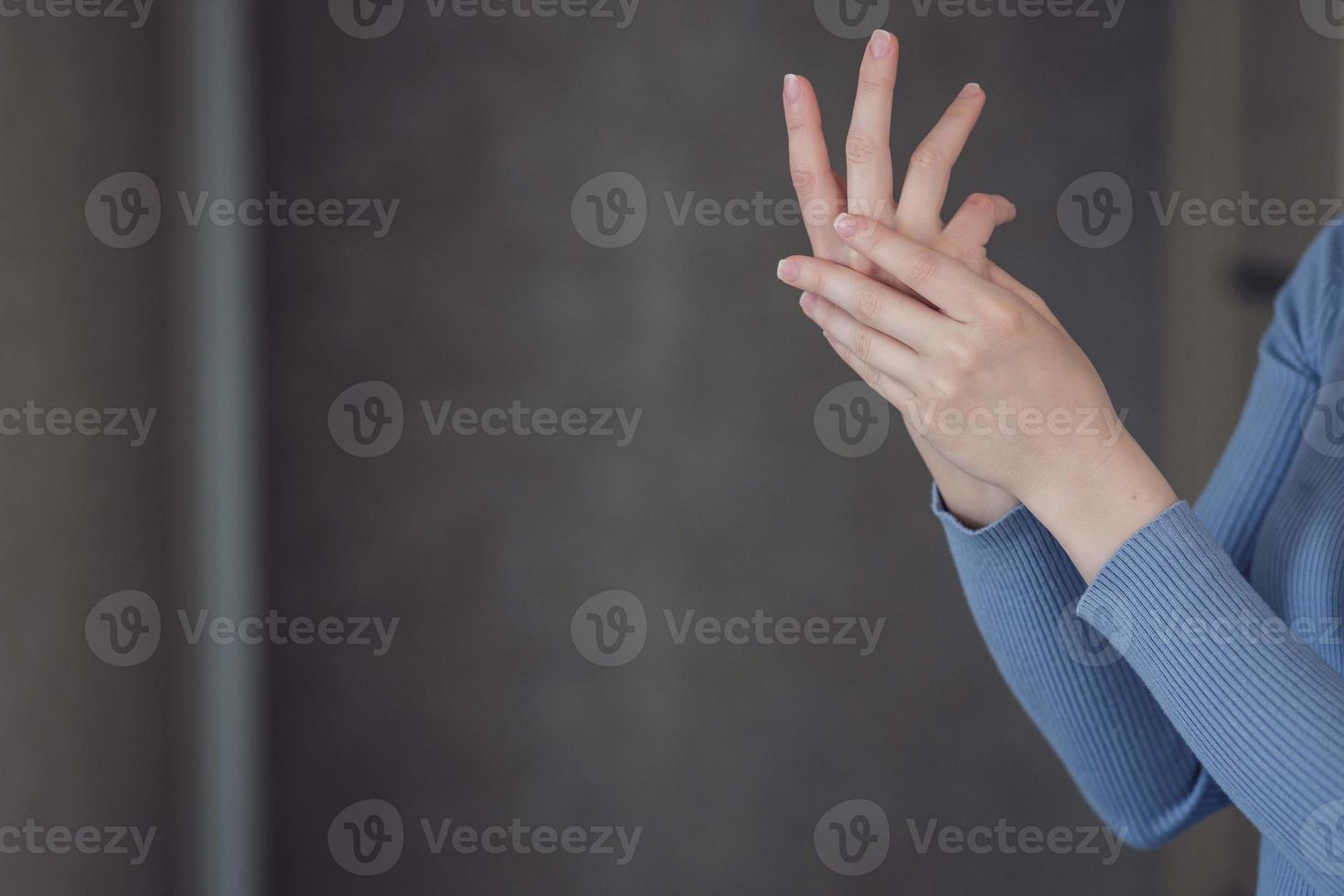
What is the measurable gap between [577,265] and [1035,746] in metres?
1.03

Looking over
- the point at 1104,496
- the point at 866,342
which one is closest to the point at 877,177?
the point at 866,342

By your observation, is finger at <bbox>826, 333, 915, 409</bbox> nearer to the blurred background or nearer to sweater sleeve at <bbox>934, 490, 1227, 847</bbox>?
sweater sleeve at <bbox>934, 490, 1227, 847</bbox>

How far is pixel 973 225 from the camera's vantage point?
0.74 meters

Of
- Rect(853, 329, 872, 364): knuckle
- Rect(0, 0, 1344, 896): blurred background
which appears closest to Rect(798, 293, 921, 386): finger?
Rect(853, 329, 872, 364): knuckle

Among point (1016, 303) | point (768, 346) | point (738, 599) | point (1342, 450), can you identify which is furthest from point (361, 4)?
point (1342, 450)

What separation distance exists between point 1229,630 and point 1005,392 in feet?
0.64

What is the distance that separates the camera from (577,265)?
1.50 meters

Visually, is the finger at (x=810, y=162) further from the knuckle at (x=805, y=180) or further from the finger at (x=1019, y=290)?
the finger at (x=1019, y=290)

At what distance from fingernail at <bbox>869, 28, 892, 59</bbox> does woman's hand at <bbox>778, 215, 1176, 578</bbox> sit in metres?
0.12

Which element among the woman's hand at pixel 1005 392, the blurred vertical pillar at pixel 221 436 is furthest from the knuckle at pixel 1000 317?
the blurred vertical pillar at pixel 221 436

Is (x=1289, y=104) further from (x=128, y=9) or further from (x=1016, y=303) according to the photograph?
(x=128, y=9)

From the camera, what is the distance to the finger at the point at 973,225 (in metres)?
0.73

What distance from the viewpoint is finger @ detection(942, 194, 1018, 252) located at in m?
0.73

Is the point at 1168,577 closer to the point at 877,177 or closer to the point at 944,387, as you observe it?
the point at 944,387
